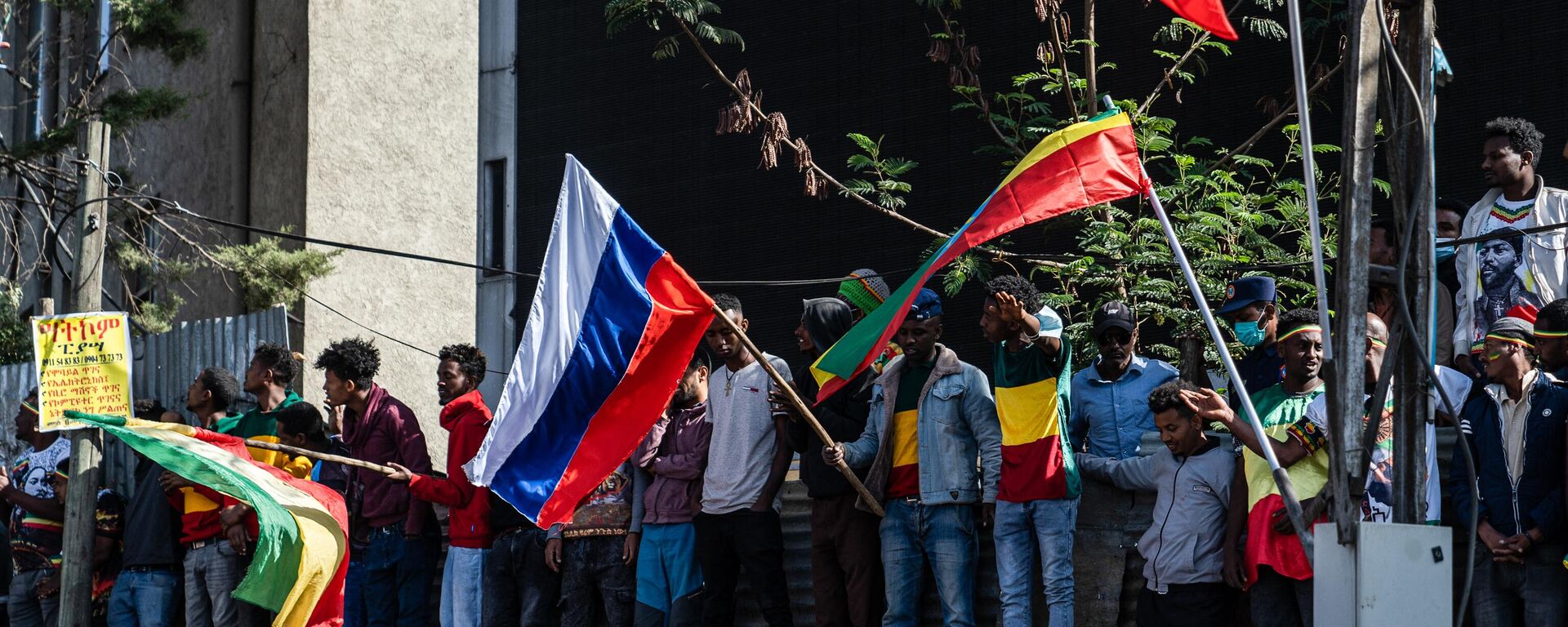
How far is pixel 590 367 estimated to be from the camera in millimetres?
7863

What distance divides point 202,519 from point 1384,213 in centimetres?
743

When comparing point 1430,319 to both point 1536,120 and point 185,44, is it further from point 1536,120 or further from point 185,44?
point 185,44

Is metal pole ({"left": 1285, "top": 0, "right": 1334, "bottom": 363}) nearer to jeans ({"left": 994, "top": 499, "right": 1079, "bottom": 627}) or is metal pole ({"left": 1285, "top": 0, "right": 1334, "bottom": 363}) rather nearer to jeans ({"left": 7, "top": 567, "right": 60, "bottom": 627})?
jeans ({"left": 994, "top": 499, "right": 1079, "bottom": 627})

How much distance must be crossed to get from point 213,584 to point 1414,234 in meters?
7.47

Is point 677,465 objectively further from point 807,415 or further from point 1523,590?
point 1523,590

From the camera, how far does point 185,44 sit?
14.3m

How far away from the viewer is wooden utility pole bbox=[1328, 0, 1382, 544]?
5633 millimetres

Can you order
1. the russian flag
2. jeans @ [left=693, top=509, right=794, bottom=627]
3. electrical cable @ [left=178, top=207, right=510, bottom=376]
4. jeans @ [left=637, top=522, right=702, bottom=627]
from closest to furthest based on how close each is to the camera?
the russian flag
jeans @ [left=693, top=509, right=794, bottom=627]
jeans @ [left=637, top=522, right=702, bottom=627]
electrical cable @ [left=178, top=207, right=510, bottom=376]

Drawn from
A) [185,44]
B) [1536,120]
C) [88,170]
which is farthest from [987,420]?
[185,44]

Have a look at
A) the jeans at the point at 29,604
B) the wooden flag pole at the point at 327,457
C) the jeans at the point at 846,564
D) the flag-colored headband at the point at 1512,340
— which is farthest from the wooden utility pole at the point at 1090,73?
the jeans at the point at 29,604

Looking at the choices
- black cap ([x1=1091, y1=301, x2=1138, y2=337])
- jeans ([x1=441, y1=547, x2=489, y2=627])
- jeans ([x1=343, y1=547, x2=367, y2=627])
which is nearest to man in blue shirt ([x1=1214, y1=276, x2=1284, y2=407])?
black cap ([x1=1091, y1=301, x2=1138, y2=337])

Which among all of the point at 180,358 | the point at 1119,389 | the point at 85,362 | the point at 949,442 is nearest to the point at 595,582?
the point at 949,442

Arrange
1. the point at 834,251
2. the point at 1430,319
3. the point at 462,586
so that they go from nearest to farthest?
the point at 1430,319 < the point at 462,586 < the point at 834,251

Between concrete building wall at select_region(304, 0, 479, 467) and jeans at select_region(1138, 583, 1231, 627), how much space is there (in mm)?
9066
